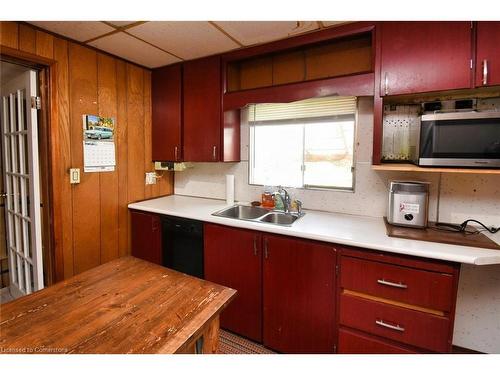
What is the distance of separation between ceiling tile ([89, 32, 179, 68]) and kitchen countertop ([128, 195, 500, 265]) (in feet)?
4.50

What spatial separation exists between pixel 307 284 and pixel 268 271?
280mm

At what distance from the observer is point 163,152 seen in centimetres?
270

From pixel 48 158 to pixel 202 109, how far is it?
1.28 meters

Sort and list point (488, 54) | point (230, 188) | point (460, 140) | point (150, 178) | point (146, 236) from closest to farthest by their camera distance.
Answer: point (488, 54), point (460, 140), point (146, 236), point (230, 188), point (150, 178)

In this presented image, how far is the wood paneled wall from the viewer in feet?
6.30

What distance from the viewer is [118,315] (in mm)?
943

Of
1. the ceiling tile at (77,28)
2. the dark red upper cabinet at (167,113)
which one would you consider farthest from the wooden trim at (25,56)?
the dark red upper cabinet at (167,113)

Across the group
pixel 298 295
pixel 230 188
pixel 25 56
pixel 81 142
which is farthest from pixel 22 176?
pixel 298 295

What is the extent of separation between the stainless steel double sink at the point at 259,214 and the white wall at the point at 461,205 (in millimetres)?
289

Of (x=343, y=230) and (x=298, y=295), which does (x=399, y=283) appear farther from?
(x=298, y=295)

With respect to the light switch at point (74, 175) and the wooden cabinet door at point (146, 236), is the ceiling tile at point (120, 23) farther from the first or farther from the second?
the wooden cabinet door at point (146, 236)

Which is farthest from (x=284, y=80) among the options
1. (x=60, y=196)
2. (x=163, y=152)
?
(x=60, y=196)

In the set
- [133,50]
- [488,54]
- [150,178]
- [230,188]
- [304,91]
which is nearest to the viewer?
[488,54]

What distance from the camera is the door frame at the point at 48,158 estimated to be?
6.22 ft
